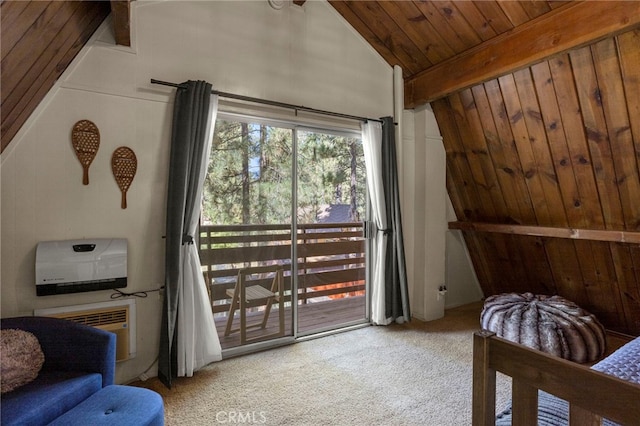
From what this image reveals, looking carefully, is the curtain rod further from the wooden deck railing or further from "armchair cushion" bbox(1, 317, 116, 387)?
"armchair cushion" bbox(1, 317, 116, 387)

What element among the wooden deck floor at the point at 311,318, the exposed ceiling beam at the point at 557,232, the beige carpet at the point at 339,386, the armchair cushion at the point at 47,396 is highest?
the exposed ceiling beam at the point at 557,232

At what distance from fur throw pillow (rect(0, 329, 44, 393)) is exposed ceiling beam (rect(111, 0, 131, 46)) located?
6.14ft

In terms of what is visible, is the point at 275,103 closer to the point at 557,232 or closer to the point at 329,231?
the point at 329,231

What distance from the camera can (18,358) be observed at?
158cm

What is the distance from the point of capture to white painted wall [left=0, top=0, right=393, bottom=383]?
208cm

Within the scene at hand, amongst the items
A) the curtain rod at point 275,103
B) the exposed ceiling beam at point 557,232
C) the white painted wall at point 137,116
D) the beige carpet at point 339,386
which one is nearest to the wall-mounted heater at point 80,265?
the white painted wall at point 137,116

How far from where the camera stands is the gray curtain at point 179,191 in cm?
237

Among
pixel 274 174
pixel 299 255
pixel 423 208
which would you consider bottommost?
pixel 299 255

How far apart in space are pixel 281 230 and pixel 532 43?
8.15ft

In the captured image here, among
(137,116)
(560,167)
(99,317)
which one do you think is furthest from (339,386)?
(560,167)

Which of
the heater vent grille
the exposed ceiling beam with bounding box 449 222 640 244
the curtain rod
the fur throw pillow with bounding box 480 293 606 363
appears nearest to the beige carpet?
the fur throw pillow with bounding box 480 293 606 363

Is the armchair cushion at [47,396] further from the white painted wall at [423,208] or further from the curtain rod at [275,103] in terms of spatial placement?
the white painted wall at [423,208]

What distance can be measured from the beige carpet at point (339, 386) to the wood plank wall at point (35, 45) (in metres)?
1.98

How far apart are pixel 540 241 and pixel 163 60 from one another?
3853 mm
